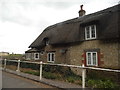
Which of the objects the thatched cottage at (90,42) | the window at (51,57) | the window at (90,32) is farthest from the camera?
Answer: the window at (51,57)

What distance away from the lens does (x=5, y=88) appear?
773 cm

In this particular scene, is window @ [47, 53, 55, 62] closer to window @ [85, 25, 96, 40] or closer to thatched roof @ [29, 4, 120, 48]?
thatched roof @ [29, 4, 120, 48]

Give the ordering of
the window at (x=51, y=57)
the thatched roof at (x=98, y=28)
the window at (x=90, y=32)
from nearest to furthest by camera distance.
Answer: the thatched roof at (x=98, y=28)
the window at (x=90, y=32)
the window at (x=51, y=57)

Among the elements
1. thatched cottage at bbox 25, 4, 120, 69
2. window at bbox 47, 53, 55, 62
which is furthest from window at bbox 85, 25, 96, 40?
window at bbox 47, 53, 55, 62

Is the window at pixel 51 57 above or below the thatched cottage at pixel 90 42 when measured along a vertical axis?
below

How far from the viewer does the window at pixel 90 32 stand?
1648cm

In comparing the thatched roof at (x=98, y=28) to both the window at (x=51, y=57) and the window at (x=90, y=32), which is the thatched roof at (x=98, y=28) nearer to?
the window at (x=90, y=32)

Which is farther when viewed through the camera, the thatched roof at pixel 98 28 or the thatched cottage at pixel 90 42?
the thatched roof at pixel 98 28

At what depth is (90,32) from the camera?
16.6 m

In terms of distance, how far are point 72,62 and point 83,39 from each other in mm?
3230

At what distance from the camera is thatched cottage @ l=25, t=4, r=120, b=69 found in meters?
14.4

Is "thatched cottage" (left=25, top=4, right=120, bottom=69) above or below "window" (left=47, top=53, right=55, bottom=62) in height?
above

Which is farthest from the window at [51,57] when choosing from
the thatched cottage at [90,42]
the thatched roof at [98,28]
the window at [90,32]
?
the window at [90,32]

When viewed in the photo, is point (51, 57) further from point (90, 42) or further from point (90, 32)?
point (90, 32)
